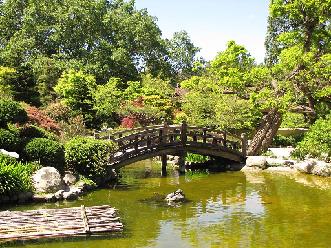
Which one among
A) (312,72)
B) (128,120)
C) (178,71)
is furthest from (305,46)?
(178,71)

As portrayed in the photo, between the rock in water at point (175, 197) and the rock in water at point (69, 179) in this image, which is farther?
the rock in water at point (69, 179)

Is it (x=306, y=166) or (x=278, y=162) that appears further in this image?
(x=278, y=162)

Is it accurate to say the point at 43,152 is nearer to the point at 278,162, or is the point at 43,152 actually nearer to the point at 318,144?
the point at 278,162

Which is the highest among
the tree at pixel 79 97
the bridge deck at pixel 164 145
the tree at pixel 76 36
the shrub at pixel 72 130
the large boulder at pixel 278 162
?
the tree at pixel 76 36

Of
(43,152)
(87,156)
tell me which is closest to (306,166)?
(87,156)

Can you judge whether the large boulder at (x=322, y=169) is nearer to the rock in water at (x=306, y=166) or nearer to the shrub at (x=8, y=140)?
the rock in water at (x=306, y=166)

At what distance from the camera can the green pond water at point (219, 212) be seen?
42.3ft

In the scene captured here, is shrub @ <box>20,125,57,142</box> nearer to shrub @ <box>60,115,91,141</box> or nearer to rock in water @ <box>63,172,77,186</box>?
rock in water @ <box>63,172,77,186</box>

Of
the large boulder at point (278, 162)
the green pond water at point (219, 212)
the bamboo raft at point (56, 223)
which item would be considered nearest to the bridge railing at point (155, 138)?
the green pond water at point (219, 212)

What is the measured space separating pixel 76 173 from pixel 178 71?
51804 mm

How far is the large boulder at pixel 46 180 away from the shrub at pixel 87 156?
199cm

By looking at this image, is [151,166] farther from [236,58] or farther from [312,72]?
[312,72]

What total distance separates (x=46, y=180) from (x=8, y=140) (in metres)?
2.51

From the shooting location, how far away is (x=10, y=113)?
62.1 ft
